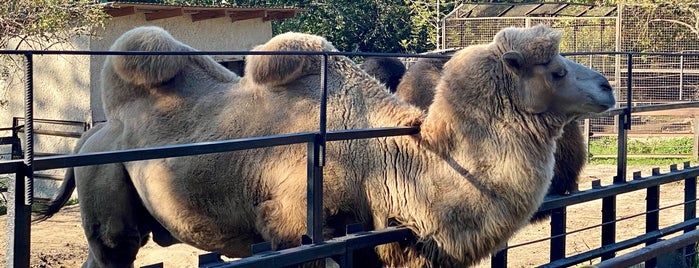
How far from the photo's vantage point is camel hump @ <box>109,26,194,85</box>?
18.8ft

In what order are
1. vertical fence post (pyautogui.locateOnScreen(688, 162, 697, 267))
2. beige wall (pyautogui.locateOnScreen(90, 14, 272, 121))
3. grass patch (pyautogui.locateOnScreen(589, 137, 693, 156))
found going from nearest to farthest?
vertical fence post (pyautogui.locateOnScreen(688, 162, 697, 267)) → beige wall (pyautogui.locateOnScreen(90, 14, 272, 121)) → grass patch (pyautogui.locateOnScreen(589, 137, 693, 156))

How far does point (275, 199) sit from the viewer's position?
15.9 feet

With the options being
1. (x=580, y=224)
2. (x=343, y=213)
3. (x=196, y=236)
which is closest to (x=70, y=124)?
(x=580, y=224)

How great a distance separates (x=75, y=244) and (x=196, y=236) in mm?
5565

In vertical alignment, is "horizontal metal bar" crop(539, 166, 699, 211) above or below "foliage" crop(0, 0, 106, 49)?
below

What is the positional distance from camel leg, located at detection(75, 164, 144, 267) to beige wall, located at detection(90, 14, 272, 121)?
866cm

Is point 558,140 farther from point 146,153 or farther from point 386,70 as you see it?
point 146,153

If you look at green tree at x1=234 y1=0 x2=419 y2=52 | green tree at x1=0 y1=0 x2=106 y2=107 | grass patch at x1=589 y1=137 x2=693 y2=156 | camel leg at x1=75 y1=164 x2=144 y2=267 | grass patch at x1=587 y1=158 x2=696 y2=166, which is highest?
green tree at x1=234 y1=0 x2=419 y2=52

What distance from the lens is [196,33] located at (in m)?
16.7

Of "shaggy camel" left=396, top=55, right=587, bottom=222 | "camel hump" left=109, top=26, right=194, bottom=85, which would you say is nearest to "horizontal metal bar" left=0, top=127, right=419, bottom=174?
"camel hump" left=109, top=26, right=194, bottom=85

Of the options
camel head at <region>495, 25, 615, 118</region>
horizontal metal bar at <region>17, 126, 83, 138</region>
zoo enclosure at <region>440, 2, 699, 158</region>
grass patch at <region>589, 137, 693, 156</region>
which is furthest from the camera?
zoo enclosure at <region>440, 2, 699, 158</region>

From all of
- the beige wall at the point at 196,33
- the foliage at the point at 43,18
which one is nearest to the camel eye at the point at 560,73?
the foliage at the point at 43,18

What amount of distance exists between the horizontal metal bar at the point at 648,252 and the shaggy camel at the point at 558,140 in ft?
2.10

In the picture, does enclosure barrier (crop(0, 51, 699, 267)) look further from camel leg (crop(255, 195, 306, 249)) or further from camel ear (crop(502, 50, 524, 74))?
camel ear (crop(502, 50, 524, 74))
